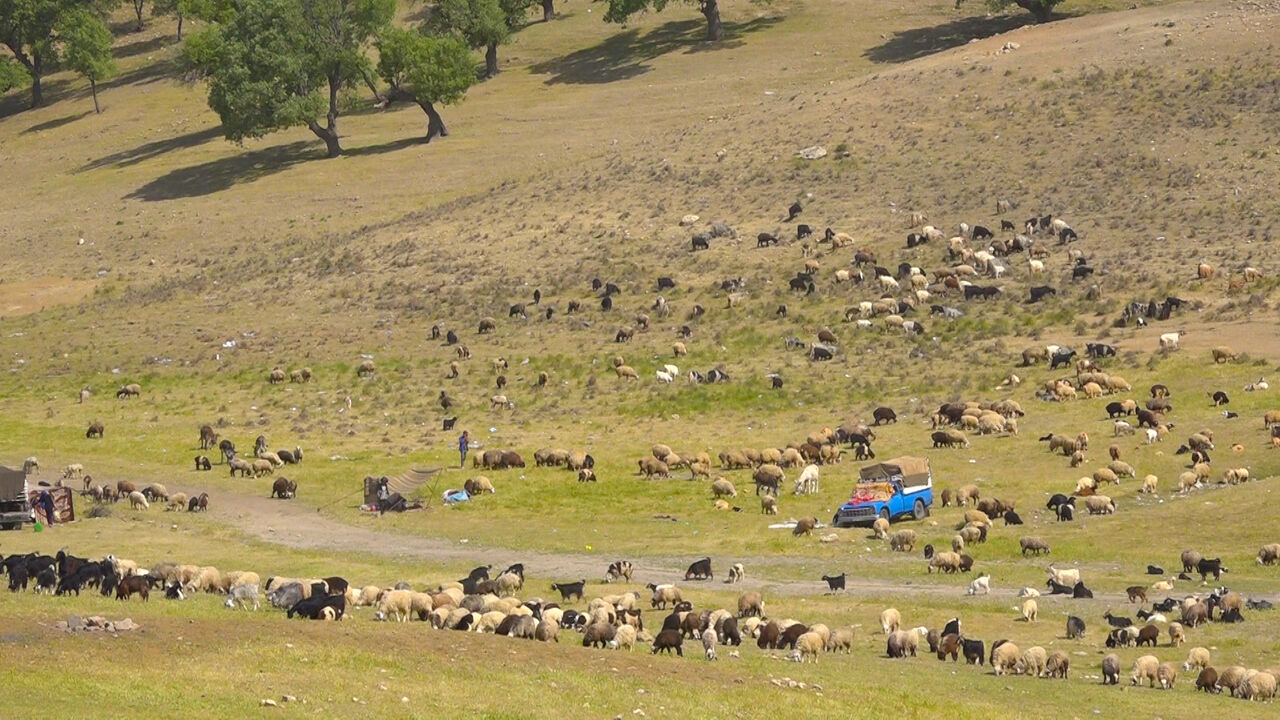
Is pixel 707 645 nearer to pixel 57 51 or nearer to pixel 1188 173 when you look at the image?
pixel 1188 173

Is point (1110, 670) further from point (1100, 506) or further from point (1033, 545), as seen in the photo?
point (1100, 506)

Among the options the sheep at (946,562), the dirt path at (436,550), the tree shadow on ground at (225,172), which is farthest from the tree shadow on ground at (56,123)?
the sheep at (946,562)

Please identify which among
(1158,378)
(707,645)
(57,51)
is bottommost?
(1158,378)

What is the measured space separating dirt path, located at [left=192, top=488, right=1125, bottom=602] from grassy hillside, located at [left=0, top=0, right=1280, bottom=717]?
19 centimetres

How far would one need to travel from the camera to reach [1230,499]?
44219 mm

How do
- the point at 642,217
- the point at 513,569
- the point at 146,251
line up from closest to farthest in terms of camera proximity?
the point at 513,569 < the point at 642,217 < the point at 146,251

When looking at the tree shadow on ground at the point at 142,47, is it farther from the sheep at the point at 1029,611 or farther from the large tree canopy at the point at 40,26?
the sheep at the point at 1029,611

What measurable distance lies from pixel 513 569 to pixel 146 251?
63263mm

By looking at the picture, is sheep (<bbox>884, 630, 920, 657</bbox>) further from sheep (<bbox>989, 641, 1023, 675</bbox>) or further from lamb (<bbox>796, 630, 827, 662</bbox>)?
sheep (<bbox>989, 641, 1023, 675</bbox>)

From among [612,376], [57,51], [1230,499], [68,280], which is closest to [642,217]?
[612,376]

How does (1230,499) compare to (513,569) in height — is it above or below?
below

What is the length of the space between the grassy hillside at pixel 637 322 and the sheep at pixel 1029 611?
32cm

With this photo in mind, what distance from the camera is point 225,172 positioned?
109188 mm

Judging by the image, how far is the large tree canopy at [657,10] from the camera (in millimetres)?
114938
